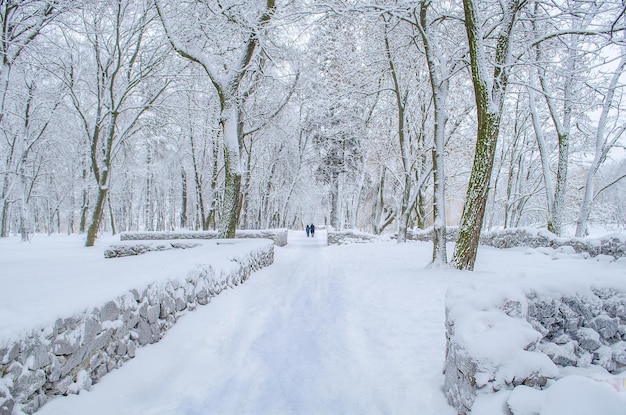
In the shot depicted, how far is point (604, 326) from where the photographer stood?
325 centimetres

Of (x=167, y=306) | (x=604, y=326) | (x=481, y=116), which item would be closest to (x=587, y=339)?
(x=604, y=326)

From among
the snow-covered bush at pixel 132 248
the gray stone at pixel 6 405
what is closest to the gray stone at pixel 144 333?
the gray stone at pixel 6 405

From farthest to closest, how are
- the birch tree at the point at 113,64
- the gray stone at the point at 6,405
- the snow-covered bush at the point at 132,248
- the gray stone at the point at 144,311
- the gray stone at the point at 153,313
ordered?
the birch tree at the point at 113,64 → the snow-covered bush at the point at 132,248 → the gray stone at the point at 153,313 → the gray stone at the point at 144,311 → the gray stone at the point at 6,405

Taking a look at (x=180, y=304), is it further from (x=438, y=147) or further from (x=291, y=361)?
(x=438, y=147)

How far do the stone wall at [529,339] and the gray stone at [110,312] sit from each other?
3.29 meters

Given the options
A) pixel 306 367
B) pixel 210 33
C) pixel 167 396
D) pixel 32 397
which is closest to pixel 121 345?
pixel 167 396

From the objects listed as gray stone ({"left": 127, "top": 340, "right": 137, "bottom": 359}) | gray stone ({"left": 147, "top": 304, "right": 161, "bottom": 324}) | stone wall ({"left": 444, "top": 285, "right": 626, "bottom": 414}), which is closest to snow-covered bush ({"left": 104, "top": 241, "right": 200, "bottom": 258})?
gray stone ({"left": 147, "top": 304, "right": 161, "bottom": 324})

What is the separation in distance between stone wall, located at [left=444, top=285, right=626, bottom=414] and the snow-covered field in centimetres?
28

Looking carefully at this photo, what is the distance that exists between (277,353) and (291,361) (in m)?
0.28

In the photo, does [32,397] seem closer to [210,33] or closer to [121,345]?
[121,345]

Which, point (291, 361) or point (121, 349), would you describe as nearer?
point (121, 349)

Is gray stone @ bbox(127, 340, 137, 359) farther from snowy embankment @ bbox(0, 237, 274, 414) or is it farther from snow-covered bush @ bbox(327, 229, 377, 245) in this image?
snow-covered bush @ bbox(327, 229, 377, 245)

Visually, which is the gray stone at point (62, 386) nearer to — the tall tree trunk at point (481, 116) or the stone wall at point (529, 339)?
the stone wall at point (529, 339)

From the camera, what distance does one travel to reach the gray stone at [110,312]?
3147 mm
